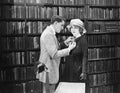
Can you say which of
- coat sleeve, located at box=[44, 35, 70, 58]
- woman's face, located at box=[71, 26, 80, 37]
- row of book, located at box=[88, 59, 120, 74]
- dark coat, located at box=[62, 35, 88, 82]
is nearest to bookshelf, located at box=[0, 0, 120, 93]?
row of book, located at box=[88, 59, 120, 74]

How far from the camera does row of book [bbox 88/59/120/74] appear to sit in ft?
19.5

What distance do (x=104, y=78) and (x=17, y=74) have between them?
1915 mm

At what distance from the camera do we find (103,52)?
608cm

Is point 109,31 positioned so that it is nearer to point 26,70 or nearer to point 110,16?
point 110,16

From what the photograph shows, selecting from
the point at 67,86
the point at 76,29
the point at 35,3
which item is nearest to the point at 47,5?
the point at 35,3

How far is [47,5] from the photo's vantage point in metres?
5.44

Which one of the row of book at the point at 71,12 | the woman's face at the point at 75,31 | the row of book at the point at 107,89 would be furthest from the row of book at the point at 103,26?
the row of book at the point at 107,89

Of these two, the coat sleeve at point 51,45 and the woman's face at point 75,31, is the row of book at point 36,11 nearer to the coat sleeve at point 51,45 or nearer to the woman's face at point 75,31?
the woman's face at point 75,31

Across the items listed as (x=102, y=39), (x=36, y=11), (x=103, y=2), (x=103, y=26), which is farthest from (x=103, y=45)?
(x=36, y=11)

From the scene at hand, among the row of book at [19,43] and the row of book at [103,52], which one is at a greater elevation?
the row of book at [19,43]

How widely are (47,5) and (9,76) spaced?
58.4 inches

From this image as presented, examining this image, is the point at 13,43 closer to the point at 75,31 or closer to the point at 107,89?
the point at 75,31

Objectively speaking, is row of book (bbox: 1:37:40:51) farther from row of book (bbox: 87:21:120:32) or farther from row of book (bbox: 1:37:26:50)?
row of book (bbox: 87:21:120:32)

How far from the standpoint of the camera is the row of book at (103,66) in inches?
234
